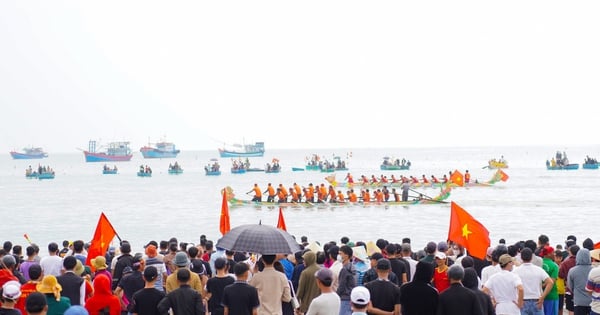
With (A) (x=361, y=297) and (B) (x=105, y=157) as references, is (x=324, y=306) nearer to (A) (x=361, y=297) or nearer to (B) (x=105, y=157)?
(A) (x=361, y=297)

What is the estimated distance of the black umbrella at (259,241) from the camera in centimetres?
900

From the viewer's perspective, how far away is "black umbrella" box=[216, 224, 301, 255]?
9.00m

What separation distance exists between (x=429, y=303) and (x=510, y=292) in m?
1.36

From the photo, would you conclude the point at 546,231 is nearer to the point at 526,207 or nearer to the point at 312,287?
the point at 526,207

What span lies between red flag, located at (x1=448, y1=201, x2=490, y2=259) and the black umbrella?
351 cm

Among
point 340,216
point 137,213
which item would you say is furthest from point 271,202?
point 137,213

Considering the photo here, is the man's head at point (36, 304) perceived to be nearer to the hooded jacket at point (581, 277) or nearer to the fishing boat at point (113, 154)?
the hooded jacket at point (581, 277)

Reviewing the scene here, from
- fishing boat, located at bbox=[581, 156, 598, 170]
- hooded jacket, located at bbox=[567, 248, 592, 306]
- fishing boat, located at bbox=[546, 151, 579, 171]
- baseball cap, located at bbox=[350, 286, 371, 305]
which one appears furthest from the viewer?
fishing boat, located at bbox=[546, 151, 579, 171]

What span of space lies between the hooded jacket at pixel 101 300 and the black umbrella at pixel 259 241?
1.38 metres

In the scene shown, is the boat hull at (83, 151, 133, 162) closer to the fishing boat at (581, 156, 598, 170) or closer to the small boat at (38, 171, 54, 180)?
the small boat at (38, 171, 54, 180)

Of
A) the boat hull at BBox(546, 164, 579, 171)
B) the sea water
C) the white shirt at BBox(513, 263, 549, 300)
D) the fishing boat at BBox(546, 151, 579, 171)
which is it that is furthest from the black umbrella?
the boat hull at BBox(546, 164, 579, 171)

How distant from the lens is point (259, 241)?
29.9 feet

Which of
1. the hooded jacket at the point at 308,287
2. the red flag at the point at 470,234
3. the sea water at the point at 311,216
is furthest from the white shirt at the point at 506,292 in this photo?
the sea water at the point at 311,216

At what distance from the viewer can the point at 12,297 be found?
709 centimetres
